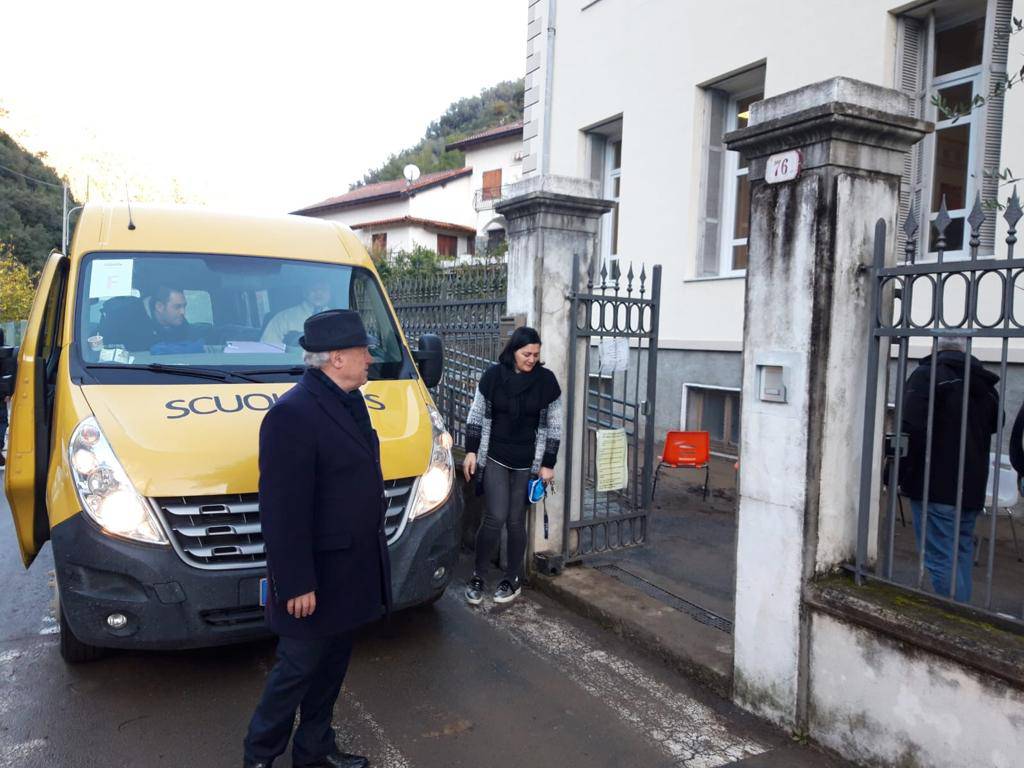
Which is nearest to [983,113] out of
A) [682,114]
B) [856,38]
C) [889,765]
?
[856,38]

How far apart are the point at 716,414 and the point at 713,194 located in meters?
3.05

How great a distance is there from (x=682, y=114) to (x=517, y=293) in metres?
6.40

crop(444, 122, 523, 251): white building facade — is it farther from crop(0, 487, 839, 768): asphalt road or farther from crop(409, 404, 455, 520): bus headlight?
crop(0, 487, 839, 768): asphalt road

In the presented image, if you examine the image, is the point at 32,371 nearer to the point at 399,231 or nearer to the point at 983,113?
the point at 983,113

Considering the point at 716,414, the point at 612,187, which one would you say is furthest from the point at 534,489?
the point at 612,187

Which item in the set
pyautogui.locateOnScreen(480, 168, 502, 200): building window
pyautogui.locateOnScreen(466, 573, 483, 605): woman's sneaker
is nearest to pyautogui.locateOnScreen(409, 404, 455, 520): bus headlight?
pyautogui.locateOnScreen(466, 573, 483, 605): woman's sneaker

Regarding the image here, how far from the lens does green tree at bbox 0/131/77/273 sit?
1634 inches

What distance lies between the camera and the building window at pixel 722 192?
1052 cm

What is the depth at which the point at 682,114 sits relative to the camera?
1077 cm

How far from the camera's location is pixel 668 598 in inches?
203

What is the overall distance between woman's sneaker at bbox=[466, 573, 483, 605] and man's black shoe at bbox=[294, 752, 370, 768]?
195 centimetres

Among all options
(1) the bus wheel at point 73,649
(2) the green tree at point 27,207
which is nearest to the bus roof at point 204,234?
(1) the bus wheel at point 73,649

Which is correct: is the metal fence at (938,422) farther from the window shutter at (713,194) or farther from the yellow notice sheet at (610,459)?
the window shutter at (713,194)

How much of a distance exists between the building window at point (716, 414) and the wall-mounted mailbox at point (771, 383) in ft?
21.4
